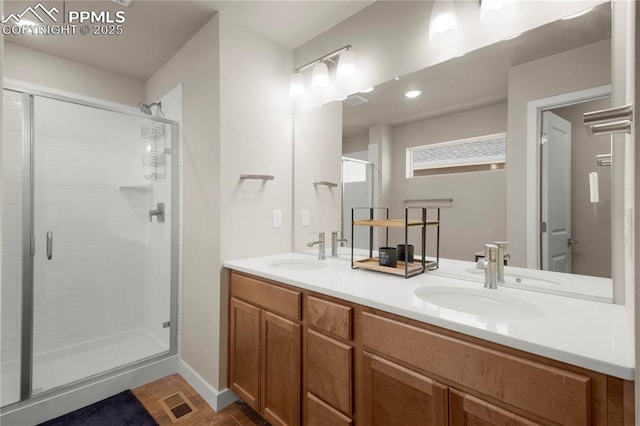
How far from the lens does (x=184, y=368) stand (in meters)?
2.26

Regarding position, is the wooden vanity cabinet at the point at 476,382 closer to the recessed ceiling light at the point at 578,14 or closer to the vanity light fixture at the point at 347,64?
the recessed ceiling light at the point at 578,14

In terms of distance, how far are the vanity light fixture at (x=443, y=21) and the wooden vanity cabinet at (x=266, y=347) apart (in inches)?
57.4

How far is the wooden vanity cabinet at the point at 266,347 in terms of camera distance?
4.91ft

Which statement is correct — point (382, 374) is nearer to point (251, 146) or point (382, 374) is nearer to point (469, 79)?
point (469, 79)

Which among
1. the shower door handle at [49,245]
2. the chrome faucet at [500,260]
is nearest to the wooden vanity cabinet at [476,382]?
the chrome faucet at [500,260]

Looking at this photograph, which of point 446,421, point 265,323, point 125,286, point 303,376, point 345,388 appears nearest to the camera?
point 446,421

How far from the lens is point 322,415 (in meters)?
1.35

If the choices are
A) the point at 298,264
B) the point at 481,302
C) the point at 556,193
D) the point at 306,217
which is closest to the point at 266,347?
the point at 298,264

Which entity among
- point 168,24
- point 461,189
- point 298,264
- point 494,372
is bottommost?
point 494,372

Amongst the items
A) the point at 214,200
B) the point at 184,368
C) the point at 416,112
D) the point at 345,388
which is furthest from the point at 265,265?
the point at 416,112

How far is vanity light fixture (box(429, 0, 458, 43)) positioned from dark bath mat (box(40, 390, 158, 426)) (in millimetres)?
2631

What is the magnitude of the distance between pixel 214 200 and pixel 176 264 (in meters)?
0.78

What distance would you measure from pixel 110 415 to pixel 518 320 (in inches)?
89.3

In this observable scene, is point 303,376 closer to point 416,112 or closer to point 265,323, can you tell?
point 265,323
